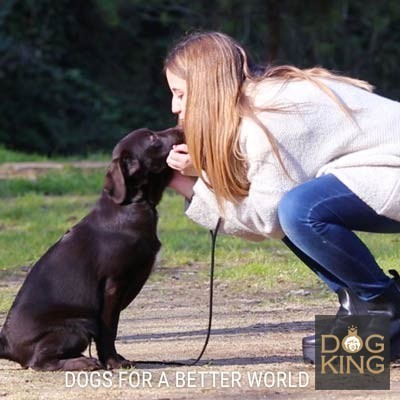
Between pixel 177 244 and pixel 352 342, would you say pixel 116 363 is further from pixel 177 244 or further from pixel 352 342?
pixel 177 244

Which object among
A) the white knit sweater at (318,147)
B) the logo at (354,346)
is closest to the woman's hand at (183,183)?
the white knit sweater at (318,147)

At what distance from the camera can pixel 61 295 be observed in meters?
4.77

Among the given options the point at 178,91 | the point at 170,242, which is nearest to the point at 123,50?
the point at 170,242

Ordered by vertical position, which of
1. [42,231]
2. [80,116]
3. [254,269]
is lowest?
[80,116]

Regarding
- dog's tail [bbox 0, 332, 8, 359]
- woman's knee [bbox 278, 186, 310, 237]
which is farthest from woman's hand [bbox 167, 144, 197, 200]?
dog's tail [bbox 0, 332, 8, 359]

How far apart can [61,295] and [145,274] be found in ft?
1.20

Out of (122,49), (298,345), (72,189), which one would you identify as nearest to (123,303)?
(298,345)

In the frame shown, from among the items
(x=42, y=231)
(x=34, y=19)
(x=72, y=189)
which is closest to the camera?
(x=42, y=231)

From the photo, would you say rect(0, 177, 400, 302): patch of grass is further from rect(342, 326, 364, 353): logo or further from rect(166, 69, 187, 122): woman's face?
rect(166, 69, 187, 122): woman's face

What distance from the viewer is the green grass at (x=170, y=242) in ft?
24.1

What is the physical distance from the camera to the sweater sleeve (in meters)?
4.44

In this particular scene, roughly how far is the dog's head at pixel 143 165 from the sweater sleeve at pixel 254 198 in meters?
0.27

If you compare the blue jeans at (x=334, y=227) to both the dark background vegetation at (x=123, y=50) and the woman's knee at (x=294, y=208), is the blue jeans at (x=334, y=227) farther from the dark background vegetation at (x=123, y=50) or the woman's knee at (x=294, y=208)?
the dark background vegetation at (x=123, y=50)

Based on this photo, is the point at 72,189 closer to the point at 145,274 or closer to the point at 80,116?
the point at 145,274
